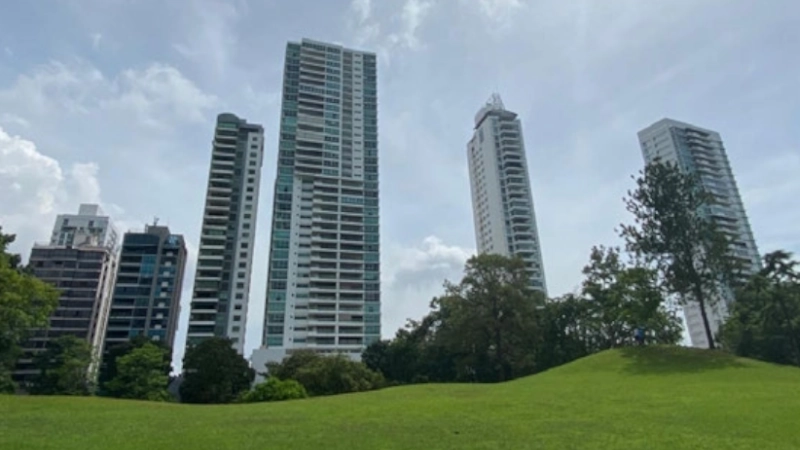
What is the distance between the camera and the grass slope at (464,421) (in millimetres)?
12227

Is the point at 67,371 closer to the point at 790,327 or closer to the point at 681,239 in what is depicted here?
the point at 681,239

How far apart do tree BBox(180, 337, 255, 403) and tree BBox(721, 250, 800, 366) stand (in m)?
51.6

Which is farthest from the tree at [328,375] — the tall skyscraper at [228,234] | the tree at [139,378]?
the tall skyscraper at [228,234]

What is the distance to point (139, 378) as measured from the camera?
160ft

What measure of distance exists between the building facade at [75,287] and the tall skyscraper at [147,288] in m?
3.72

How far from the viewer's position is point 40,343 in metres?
86.6

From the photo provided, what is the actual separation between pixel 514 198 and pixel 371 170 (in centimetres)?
3146

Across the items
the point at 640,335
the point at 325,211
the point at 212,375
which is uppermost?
the point at 325,211

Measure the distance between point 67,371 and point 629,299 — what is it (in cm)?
5520

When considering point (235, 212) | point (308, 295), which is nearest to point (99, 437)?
point (308, 295)

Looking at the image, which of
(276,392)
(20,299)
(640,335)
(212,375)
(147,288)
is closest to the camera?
(20,299)

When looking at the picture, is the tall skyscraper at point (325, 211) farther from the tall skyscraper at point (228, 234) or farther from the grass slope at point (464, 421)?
the grass slope at point (464, 421)

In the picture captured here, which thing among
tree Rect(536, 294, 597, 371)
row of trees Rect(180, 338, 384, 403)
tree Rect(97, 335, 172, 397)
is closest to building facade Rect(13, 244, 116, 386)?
tree Rect(97, 335, 172, 397)

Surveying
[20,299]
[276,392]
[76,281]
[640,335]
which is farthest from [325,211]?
[20,299]
